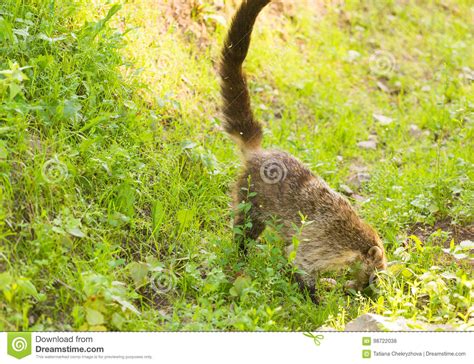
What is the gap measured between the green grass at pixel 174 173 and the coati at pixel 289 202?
149mm

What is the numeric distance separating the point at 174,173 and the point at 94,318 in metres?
1.73

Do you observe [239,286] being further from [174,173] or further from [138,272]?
[174,173]

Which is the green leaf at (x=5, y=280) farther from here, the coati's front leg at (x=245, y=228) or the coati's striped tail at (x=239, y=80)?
the coati's striped tail at (x=239, y=80)

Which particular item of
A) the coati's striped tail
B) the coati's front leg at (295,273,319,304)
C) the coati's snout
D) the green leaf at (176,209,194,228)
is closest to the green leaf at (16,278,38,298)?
the green leaf at (176,209,194,228)

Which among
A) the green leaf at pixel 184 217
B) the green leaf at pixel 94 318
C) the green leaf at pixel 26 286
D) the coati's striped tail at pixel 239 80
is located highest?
the coati's striped tail at pixel 239 80

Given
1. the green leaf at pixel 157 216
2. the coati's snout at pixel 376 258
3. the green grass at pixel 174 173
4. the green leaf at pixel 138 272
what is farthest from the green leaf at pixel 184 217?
the coati's snout at pixel 376 258

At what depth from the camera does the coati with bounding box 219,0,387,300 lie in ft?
15.4

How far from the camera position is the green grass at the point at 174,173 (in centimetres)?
379

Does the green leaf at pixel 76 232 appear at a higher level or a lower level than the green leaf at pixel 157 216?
lower
